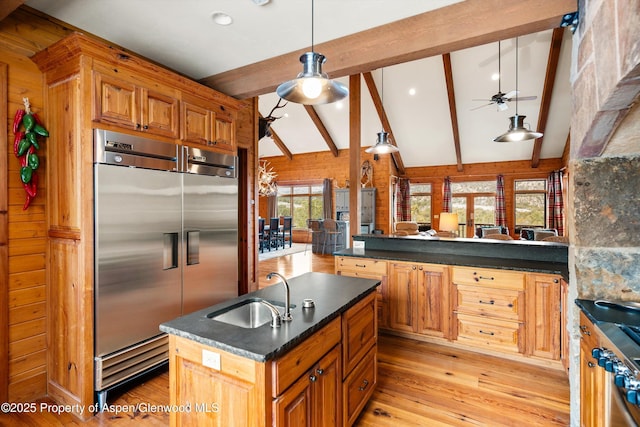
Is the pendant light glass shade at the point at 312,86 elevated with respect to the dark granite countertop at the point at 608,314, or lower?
elevated

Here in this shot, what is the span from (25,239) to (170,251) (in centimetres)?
93

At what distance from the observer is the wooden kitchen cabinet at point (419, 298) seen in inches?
121

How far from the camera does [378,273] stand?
340 centimetres

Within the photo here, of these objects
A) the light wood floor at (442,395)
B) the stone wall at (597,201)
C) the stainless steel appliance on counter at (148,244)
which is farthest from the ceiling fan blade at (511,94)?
the stainless steel appliance on counter at (148,244)

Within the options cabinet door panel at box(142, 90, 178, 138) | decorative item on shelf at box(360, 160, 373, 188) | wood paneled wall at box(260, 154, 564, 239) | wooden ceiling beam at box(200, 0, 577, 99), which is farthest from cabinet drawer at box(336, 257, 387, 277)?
decorative item on shelf at box(360, 160, 373, 188)

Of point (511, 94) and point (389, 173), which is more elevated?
point (511, 94)

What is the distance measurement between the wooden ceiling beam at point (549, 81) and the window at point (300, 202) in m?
6.56

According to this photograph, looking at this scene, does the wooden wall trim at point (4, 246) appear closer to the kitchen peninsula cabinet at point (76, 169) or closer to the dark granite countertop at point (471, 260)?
the kitchen peninsula cabinet at point (76, 169)

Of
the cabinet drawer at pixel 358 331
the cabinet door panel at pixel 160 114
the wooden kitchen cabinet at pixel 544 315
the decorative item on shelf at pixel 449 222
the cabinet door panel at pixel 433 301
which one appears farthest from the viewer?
the decorative item on shelf at pixel 449 222

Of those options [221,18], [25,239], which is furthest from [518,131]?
[25,239]

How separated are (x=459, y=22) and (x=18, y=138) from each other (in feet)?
10.3

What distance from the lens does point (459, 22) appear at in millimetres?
2285

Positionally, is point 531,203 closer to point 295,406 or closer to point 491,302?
point 491,302

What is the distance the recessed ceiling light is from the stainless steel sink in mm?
2002
